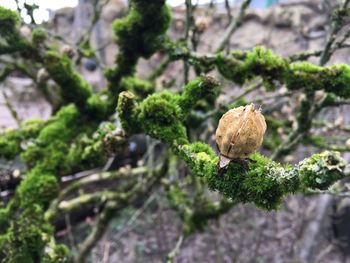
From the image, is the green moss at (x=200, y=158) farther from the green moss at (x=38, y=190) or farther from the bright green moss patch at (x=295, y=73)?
the green moss at (x=38, y=190)

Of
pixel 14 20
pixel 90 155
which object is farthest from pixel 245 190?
pixel 14 20

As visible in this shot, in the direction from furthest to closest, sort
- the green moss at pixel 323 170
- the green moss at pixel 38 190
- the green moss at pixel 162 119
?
the green moss at pixel 38 190 < the green moss at pixel 162 119 < the green moss at pixel 323 170

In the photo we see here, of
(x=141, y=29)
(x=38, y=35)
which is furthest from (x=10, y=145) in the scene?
(x=141, y=29)

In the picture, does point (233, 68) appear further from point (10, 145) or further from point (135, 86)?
point (10, 145)

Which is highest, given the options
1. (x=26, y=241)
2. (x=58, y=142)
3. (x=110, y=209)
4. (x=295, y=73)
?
(x=295, y=73)

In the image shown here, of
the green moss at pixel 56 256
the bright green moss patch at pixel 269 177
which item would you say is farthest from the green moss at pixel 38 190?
the bright green moss patch at pixel 269 177

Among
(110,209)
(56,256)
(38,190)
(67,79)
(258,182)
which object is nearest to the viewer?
(258,182)

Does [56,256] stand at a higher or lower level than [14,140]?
lower
